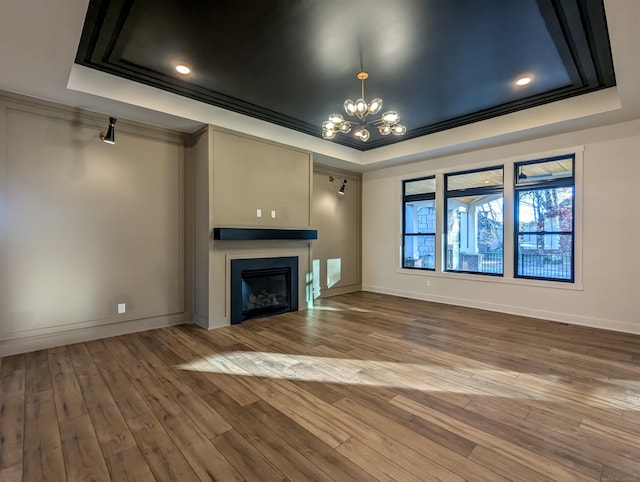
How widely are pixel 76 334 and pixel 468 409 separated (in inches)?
172

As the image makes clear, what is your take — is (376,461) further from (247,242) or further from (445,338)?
(247,242)

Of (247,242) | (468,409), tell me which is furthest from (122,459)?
(247,242)

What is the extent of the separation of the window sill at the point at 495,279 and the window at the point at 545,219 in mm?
99

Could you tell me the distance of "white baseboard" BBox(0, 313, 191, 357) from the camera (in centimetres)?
342

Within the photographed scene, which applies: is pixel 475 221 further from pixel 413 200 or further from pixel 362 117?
pixel 362 117

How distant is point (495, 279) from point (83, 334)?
6256 millimetres

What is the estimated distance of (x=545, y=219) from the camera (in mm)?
5004

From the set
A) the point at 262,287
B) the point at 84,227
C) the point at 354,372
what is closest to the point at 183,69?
the point at 84,227

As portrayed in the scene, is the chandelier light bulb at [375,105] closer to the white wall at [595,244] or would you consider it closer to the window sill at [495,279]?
the white wall at [595,244]

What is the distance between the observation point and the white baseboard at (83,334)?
135 inches

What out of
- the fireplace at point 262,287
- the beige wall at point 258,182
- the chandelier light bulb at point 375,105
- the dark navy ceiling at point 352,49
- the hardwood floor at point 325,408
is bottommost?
the hardwood floor at point 325,408

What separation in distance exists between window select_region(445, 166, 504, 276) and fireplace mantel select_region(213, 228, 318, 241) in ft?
9.34

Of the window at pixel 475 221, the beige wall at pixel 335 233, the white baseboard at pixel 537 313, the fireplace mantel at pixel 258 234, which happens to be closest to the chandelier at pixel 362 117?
the fireplace mantel at pixel 258 234

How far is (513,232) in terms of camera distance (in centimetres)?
526
